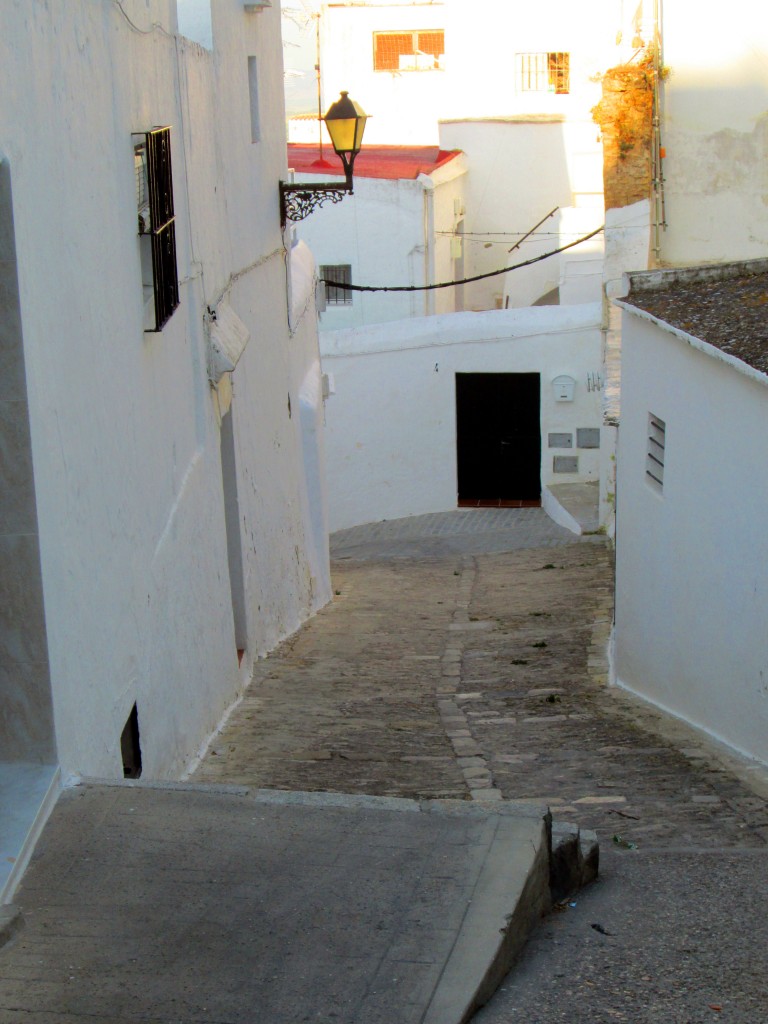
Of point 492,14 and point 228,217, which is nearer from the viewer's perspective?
point 228,217

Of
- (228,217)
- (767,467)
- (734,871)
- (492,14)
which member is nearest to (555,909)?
(734,871)

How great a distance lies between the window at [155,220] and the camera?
19.5 ft

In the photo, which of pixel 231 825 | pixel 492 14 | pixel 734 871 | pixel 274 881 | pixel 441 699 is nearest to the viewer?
pixel 274 881

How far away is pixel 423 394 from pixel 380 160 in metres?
8.21

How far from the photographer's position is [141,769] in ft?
17.0

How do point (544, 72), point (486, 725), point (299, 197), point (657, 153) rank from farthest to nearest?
point (544, 72), point (657, 153), point (299, 197), point (486, 725)

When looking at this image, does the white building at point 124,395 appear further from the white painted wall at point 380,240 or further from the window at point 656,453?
the white painted wall at point 380,240

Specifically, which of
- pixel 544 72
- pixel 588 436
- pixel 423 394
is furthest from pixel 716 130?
pixel 544 72

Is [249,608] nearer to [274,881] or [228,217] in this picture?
[228,217]

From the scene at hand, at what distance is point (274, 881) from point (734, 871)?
74.9 inches

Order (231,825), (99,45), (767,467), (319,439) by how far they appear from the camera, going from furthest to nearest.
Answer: (319,439)
(767,467)
(99,45)
(231,825)

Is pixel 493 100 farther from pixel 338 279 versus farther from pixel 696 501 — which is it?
pixel 696 501

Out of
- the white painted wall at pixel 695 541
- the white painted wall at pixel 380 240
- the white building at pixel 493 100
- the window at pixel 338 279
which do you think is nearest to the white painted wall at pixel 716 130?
the white painted wall at pixel 695 541

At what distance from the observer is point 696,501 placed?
295 inches
